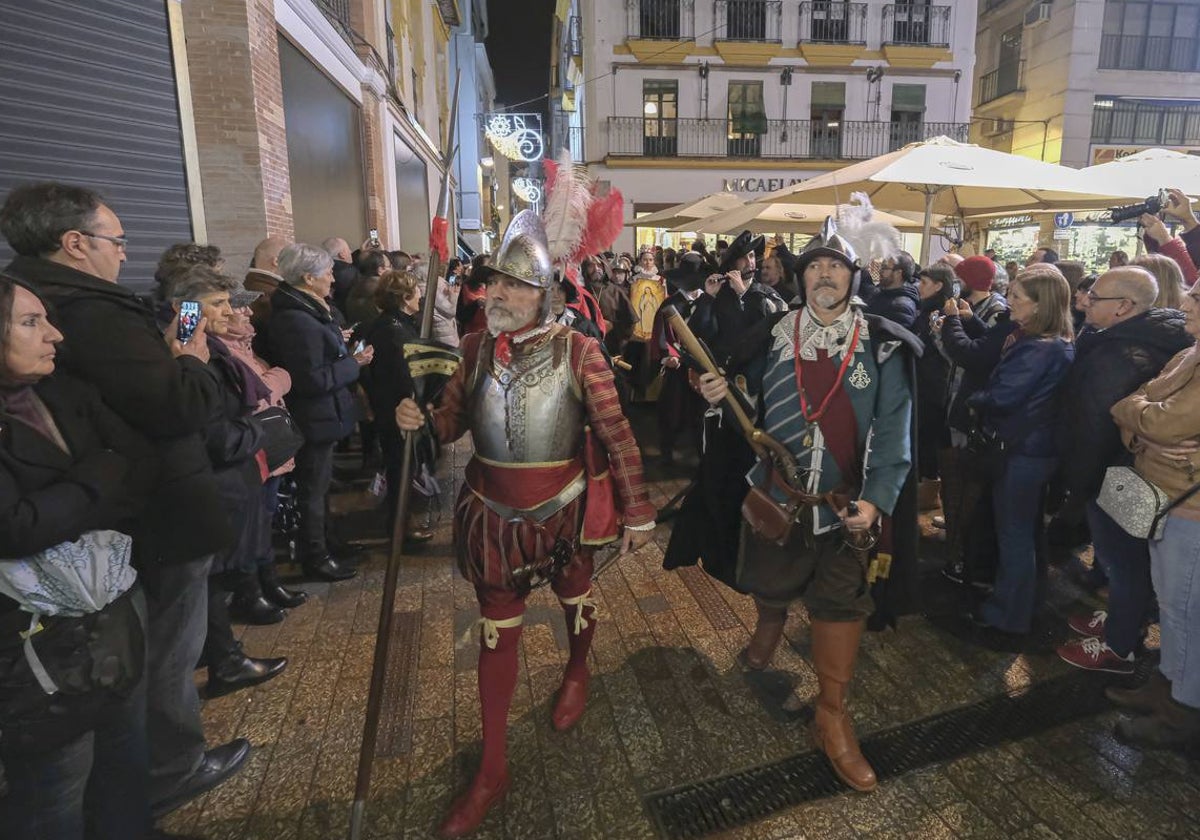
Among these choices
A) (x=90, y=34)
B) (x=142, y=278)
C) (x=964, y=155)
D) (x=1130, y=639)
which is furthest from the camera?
(x=964, y=155)

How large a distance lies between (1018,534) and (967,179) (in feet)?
10.1

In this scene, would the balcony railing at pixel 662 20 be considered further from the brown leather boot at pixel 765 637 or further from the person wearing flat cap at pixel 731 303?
the brown leather boot at pixel 765 637

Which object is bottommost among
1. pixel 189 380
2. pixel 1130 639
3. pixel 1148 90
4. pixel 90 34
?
pixel 1130 639

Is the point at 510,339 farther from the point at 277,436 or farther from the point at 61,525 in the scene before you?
the point at 277,436

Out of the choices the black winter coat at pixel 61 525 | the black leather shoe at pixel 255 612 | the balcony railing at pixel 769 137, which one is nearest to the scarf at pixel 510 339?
the black winter coat at pixel 61 525

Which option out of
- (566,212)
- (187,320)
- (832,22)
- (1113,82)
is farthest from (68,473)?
(1113,82)

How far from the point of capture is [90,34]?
4625 mm

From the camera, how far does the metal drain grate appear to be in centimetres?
246

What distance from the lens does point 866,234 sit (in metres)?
3.09

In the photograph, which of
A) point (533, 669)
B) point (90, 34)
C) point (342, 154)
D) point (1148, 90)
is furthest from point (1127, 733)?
point (1148, 90)

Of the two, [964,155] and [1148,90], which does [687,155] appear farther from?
[964,155]

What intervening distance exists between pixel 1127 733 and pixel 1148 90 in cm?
2486

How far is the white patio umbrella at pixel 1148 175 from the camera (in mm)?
5520

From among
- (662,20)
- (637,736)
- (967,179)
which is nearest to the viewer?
(637,736)
